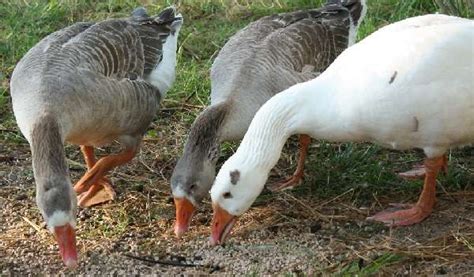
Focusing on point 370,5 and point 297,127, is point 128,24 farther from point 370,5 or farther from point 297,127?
point 370,5

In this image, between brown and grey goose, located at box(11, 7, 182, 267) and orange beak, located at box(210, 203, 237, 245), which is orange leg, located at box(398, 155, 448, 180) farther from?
brown and grey goose, located at box(11, 7, 182, 267)

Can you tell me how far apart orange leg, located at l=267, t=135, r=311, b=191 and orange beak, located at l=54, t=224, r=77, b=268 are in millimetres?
1602

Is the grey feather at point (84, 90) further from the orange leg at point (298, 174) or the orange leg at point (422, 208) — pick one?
the orange leg at point (422, 208)

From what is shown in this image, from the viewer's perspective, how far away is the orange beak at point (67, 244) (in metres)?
4.43

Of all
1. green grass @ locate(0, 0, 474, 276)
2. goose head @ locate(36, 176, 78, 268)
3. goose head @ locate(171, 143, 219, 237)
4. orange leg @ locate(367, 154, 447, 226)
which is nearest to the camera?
goose head @ locate(36, 176, 78, 268)

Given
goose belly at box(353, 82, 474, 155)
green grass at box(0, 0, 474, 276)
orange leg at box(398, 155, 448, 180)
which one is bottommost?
green grass at box(0, 0, 474, 276)

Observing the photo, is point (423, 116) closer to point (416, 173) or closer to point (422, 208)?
point (422, 208)

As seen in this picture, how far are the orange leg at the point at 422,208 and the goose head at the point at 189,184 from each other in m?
1.04

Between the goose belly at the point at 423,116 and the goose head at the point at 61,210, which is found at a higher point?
the goose belly at the point at 423,116

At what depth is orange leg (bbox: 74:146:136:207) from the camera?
215 inches

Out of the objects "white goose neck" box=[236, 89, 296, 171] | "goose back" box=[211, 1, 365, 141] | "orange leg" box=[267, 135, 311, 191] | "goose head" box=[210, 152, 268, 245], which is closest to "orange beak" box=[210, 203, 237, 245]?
"goose head" box=[210, 152, 268, 245]

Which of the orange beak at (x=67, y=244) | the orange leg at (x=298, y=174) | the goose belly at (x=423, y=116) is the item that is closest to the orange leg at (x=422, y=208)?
the goose belly at (x=423, y=116)

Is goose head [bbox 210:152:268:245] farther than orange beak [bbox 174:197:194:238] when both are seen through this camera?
No

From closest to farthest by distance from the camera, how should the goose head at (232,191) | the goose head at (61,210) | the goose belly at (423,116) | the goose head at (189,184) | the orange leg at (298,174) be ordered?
1. the goose head at (61,210)
2. the goose belly at (423,116)
3. the goose head at (232,191)
4. the goose head at (189,184)
5. the orange leg at (298,174)
